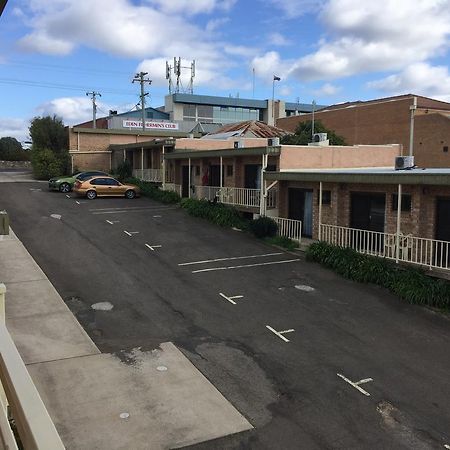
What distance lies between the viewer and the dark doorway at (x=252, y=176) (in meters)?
23.9

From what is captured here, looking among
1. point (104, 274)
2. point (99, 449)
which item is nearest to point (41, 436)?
point (99, 449)

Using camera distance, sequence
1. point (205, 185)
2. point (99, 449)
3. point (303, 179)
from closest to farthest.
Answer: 1. point (99, 449)
2. point (303, 179)
3. point (205, 185)

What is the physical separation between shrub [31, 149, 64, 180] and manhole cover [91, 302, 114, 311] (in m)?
30.2

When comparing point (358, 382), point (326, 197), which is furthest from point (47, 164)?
point (358, 382)

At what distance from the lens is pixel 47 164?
4028cm

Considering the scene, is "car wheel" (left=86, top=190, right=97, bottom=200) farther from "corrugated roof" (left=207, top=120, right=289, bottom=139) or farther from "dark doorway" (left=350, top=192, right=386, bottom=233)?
"dark doorway" (left=350, top=192, right=386, bottom=233)

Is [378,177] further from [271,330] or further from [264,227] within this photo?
[271,330]

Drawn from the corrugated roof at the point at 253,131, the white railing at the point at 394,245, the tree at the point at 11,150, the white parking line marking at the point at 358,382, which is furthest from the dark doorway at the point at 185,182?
the tree at the point at 11,150

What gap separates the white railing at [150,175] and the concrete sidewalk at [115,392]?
2235 cm

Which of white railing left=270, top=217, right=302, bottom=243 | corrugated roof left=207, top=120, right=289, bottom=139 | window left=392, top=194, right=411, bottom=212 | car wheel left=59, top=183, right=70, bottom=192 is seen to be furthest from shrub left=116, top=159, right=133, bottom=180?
window left=392, top=194, right=411, bottom=212

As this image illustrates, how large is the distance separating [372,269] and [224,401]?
834 cm

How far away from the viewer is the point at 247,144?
31.1 meters

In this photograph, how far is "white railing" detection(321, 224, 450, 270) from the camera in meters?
14.1

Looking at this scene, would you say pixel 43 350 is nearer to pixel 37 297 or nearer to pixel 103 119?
pixel 37 297
